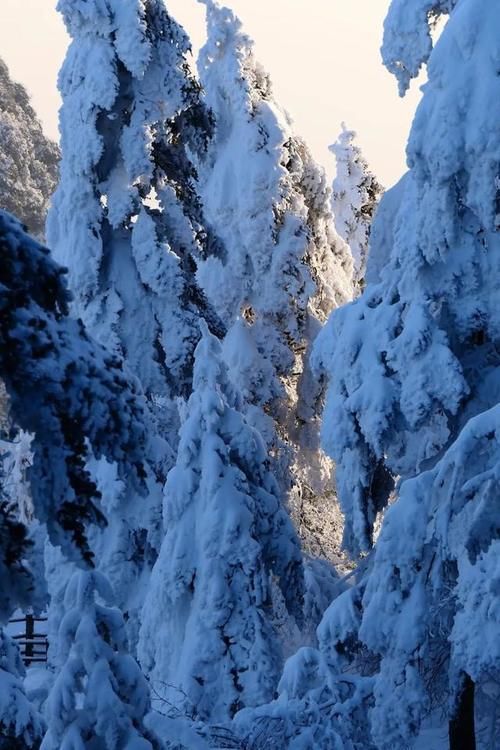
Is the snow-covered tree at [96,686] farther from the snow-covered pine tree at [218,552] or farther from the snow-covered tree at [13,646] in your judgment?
the snow-covered pine tree at [218,552]

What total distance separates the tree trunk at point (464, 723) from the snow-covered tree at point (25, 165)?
41.9 meters

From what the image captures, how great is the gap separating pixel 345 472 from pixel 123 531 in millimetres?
5622

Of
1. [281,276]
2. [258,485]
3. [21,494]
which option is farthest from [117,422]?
[21,494]

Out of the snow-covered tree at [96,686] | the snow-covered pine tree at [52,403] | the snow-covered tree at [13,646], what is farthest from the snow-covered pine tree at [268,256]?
the snow-covered pine tree at [52,403]

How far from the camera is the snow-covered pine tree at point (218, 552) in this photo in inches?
572

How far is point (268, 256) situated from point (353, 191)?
13.5 metres

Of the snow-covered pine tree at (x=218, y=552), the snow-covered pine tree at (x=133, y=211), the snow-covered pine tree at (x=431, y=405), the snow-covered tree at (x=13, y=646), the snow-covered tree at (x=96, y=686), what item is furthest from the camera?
the snow-covered pine tree at (x=133, y=211)

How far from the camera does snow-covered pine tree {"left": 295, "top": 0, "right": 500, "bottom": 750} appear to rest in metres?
9.98

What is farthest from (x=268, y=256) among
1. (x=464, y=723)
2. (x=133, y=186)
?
(x=464, y=723)

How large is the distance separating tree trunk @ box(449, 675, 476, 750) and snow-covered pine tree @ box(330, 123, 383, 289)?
68.6 feet

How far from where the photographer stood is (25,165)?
2078 inches

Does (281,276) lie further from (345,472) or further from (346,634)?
(346,634)

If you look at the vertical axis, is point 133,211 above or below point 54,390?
above

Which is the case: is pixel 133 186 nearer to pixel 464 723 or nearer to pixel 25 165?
pixel 464 723
